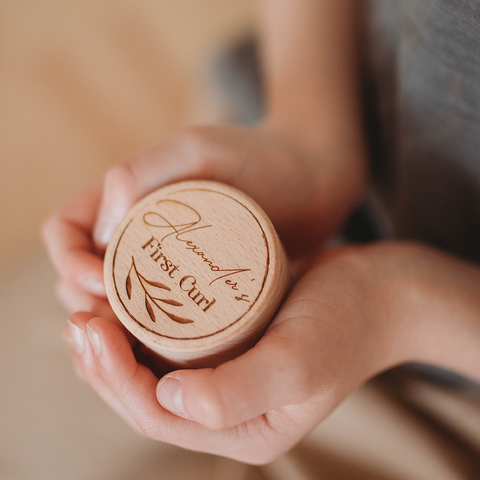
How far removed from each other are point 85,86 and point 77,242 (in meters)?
1.40

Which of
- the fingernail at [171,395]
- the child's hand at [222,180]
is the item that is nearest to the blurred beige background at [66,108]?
the child's hand at [222,180]

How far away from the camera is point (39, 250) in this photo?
1.05 metres

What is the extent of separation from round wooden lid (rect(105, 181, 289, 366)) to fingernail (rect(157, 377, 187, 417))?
3 centimetres

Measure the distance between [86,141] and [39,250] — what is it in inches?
34.6

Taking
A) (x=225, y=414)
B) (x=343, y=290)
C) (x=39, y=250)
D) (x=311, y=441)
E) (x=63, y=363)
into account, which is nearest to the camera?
(x=225, y=414)

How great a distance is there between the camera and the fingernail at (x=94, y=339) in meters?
0.45

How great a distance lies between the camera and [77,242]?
0.61 meters

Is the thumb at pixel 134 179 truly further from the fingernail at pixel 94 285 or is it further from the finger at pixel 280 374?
the finger at pixel 280 374

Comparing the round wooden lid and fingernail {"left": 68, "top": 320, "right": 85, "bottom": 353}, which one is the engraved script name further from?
fingernail {"left": 68, "top": 320, "right": 85, "bottom": 353}

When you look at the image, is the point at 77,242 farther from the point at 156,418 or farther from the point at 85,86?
the point at 85,86

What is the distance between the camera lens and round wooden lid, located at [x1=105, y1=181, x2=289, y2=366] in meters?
0.43

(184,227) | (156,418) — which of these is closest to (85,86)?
(184,227)

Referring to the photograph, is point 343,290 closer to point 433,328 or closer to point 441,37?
point 433,328

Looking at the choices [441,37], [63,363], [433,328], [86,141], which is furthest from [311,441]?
[86,141]
